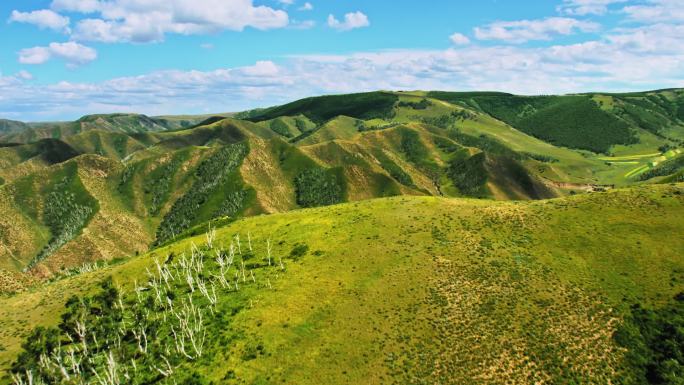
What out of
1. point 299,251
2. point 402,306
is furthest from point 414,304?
point 299,251

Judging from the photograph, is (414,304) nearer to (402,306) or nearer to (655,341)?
(402,306)

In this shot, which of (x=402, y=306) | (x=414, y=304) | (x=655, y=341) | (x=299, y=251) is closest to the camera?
(x=655, y=341)

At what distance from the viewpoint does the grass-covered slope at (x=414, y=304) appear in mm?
69062

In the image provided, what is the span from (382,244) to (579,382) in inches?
1903

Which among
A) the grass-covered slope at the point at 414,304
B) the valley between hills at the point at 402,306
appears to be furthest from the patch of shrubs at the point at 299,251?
the valley between hills at the point at 402,306

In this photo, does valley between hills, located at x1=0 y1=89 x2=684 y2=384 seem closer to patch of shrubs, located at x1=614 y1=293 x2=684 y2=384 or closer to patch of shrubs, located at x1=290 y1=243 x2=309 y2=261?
patch of shrubs, located at x1=614 y1=293 x2=684 y2=384

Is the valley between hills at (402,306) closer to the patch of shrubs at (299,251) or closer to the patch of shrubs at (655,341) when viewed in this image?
the patch of shrubs at (655,341)

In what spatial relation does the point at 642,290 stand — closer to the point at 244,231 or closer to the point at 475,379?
the point at 475,379

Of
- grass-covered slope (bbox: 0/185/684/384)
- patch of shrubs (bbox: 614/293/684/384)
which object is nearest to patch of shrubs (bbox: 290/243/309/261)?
grass-covered slope (bbox: 0/185/684/384)

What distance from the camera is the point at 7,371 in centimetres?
7556

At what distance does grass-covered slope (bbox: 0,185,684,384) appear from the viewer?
6906 centimetres

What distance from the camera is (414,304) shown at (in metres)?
81.4

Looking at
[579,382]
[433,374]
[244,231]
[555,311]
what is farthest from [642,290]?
[244,231]

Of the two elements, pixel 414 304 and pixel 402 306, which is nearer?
pixel 402 306
